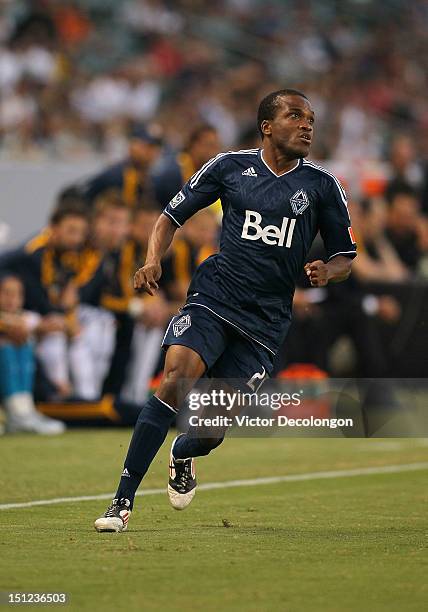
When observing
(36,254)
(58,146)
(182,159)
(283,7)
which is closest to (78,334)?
(36,254)

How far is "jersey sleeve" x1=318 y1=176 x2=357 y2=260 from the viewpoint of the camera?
23.9 feet

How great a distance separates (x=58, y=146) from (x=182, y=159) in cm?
634

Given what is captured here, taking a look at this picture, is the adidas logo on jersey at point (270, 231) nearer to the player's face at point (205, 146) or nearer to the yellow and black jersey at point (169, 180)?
the player's face at point (205, 146)

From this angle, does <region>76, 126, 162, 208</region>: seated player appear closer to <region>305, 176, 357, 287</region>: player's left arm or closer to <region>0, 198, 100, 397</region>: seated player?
<region>0, 198, 100, 397</region>: seated player

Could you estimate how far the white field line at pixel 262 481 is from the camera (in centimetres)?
830

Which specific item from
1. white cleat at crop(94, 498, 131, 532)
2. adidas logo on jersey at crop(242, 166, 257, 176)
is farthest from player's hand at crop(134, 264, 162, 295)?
white cleat at crop(94, 498, 131, 532)

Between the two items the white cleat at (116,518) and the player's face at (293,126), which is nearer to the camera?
the white cleat at (116,518)

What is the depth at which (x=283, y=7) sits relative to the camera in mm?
25703

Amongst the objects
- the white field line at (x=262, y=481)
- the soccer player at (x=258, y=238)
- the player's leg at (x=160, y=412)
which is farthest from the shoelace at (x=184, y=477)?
the white field line at (x=262, y=481)

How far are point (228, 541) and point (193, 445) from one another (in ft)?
3.18

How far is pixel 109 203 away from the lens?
594 inches

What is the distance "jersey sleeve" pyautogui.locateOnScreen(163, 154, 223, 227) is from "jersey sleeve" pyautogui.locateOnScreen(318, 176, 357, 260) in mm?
591

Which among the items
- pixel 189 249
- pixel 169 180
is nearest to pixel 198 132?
pixel 189 249

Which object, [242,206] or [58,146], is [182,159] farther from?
[242,206]
